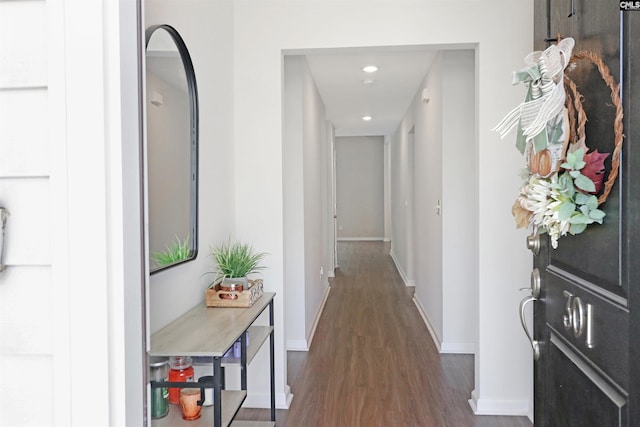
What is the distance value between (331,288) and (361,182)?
5.67 metres

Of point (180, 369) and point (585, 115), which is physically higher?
point (585, 115)

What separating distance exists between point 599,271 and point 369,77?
374cm

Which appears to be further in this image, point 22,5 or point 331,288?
point 331,288

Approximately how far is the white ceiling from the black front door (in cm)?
172

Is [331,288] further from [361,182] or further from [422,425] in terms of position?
[361,182]

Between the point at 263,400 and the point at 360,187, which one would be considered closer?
the point at 263,400

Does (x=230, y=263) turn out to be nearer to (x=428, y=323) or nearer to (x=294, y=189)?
(x=294, y=189)

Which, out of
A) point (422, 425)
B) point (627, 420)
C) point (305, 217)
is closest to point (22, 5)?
point (627, 420)

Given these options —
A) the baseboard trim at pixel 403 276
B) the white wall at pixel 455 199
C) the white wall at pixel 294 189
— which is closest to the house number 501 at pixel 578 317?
the white wall at pixel 455 199

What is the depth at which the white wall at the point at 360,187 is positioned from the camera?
1135 centimetres

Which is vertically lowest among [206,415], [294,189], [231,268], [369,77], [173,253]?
[206,415]

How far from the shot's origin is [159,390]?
1526 mm

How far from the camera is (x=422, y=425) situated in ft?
8.23

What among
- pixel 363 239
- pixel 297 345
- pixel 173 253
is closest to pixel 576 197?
pixel 173 253
